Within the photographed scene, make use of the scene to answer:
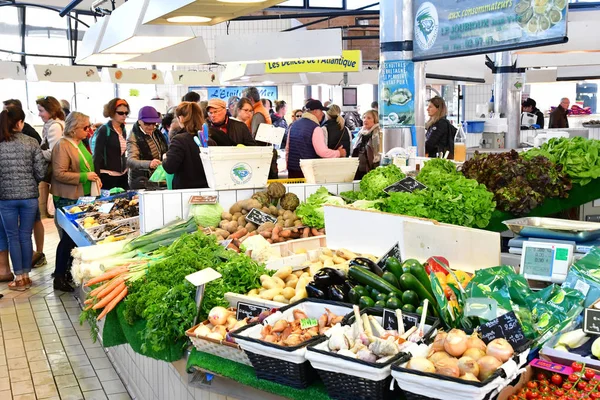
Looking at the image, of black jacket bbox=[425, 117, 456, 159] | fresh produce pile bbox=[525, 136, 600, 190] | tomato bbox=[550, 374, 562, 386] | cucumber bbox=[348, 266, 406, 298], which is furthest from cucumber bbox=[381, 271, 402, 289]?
black jacket bbox=[425, 117, 456, 159]

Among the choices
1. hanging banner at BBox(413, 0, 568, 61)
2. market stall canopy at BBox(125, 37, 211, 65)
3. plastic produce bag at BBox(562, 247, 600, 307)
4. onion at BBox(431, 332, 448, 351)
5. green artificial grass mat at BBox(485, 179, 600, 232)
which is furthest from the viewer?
market stall canopy at BBox(125, 37, 211, 65)

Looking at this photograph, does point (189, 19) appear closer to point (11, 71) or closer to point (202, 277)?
point (202, 277)

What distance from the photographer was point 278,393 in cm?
274

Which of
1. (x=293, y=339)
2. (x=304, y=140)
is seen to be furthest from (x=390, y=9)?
(x=293, y=339)

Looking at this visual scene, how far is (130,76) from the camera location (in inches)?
537

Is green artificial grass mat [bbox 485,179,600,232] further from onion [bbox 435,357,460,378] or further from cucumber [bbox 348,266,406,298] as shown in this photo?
onion [bbox 435,357,460,378]

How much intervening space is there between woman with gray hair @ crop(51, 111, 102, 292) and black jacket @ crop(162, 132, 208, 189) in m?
1.97

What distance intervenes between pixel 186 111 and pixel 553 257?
390cm

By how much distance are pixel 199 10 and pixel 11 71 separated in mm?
10776

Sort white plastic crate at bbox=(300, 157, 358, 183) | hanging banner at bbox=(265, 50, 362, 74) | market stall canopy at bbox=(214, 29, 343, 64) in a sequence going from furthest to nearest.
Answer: hanging banner at bbox=(265, 50, 362, 74) → market stall canopy at bbox=(214, 29, 343, 64) → white plastic crate at bbox=(300, 157, 358, 183)

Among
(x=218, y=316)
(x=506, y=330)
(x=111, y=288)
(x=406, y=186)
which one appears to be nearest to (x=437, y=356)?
(x=506, y=330)

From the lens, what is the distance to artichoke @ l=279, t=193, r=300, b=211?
5508 millimetres

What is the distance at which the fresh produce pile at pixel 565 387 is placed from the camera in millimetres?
2428

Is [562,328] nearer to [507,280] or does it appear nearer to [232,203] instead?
[507,280]
